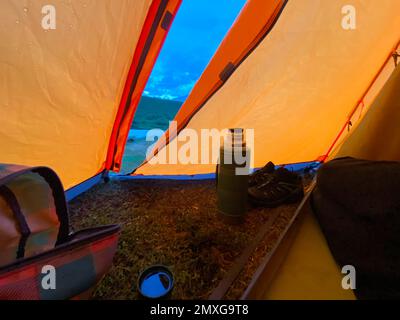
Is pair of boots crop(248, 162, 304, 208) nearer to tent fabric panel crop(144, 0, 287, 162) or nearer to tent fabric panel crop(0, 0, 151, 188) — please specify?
tent fabric panel crop(144, 0, 287, 162)

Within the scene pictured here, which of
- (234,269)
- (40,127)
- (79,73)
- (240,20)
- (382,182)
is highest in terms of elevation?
(240,20)

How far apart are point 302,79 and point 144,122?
3.86 ft

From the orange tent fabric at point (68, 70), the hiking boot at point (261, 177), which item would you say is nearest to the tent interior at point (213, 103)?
the orange tent fabric at point (68, 70)

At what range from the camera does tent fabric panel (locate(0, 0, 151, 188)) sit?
701 millimetres

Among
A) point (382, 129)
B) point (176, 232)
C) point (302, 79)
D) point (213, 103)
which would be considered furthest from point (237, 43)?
point (176, 232)

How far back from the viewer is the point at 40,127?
0.89 meters

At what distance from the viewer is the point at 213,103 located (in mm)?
1211

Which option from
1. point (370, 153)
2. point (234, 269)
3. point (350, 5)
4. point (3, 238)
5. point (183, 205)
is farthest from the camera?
point (183, 205)

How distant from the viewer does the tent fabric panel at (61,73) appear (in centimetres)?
70

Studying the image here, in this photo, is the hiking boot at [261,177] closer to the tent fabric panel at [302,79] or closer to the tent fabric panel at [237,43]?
the tent fabric panel at [302,79]

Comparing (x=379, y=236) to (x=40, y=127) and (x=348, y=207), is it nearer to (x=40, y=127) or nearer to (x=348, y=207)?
(x=348, y=207)

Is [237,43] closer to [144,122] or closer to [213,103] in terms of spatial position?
[213,103]
